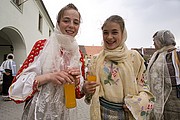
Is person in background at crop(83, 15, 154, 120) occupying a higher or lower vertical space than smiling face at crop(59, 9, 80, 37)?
lower

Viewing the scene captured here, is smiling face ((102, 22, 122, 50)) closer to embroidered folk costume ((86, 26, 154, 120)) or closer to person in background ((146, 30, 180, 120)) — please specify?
embroidered folk costume ((86, 26, 154, 120))

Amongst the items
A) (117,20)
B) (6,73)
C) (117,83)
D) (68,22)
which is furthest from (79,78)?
(6,73)

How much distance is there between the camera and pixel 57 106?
1.09m

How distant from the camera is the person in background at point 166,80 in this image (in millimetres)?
2308

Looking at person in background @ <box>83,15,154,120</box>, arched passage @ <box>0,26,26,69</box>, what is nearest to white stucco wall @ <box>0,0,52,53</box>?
arched passage @ <box>0,26,26,69</box>

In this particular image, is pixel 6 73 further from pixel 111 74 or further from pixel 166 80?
pixel 111 74

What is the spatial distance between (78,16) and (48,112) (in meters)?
0.74

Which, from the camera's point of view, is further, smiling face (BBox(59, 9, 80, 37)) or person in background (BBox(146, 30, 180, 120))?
person in background (BBox(146, 30, 180, 120))

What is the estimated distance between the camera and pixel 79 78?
1.13 m

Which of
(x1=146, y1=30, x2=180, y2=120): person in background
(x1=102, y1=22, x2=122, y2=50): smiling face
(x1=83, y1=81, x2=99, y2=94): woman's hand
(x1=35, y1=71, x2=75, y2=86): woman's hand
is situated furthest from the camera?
(x1=146, y1=30, x2=180, y2=120): person in background

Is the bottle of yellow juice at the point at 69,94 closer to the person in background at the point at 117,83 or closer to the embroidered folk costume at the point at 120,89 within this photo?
the person in background at the point at 117,83

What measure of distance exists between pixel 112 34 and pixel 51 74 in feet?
2.04

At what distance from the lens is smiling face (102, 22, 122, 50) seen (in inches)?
52.6

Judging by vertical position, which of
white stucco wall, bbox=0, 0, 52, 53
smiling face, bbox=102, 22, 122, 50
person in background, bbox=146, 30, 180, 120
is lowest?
→ person in background, bbox=146, 30, 180, 120
